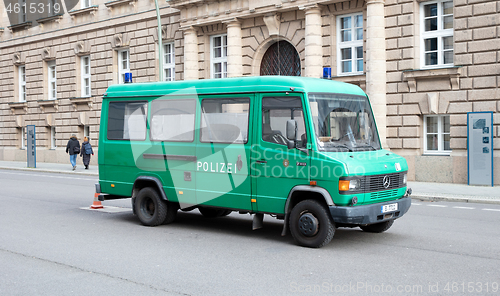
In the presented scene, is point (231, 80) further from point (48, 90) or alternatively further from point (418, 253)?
point (48, 90)

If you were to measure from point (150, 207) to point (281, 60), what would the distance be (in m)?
14.3

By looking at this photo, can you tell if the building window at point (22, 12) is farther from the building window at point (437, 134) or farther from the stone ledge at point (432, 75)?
the building window at point (437, 134)

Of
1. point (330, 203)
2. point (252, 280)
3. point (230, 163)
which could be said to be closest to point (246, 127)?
point (230, 163)

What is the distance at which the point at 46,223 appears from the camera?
34.9ft

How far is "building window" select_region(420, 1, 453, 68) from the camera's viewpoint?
18.4 metres

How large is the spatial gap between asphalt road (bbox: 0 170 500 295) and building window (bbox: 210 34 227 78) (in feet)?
47.8

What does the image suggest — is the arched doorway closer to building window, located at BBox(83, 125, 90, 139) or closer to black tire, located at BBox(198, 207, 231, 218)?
building window, located at BBox(83, 125, 90, 139)

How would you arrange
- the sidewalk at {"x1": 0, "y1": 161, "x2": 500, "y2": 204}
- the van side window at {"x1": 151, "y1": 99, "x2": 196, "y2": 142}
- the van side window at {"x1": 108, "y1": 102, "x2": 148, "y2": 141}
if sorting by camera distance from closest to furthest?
1. the van side window at {"x1": 151, "y1": 99, "x2": 196, "y2": 142}
2. the van side window at {"x1": 108, "y1": 102, "x2": 148, "y2": 141}
3. the sidewalk at {"x1": 0, "y1": 161, "x2": 500, "y2": 204}

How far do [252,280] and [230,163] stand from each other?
3.01 meters

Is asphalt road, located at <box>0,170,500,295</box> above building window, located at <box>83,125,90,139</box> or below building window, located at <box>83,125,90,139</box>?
below

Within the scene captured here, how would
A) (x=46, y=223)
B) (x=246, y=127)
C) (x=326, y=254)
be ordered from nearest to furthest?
(x=326, y=254)
(x=246, y=127)
(x=46, y=223)

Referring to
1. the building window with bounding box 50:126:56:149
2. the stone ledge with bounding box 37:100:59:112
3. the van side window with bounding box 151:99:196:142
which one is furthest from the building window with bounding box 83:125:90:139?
the van side window with bounding box 151:99:196:142

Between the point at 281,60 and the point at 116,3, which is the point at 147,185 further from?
the point at 116,3

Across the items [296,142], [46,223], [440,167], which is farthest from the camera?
[440,167]
